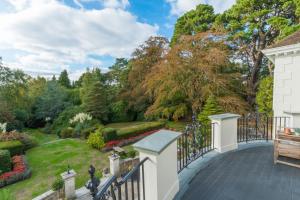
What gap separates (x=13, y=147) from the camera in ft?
31.5

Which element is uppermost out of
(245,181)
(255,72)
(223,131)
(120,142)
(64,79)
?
(64,79)

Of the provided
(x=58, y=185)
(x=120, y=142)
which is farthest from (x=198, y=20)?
(x=58, y=185)

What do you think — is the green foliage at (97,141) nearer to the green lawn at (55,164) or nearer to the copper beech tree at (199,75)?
the green lawn at (55,164)

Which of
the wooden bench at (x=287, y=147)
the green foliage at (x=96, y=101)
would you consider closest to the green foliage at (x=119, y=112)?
the green foliage at (x=96, y=101)

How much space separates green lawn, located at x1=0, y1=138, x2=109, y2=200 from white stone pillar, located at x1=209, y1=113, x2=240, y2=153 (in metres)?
5.01

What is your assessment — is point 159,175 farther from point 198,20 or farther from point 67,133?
point 198,20

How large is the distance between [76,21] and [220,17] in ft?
38.6

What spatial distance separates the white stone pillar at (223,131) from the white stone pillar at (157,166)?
86.3 inches

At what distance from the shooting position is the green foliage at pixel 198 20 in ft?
48.9

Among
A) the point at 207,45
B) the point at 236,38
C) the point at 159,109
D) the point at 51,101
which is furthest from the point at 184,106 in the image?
the point at 51,101

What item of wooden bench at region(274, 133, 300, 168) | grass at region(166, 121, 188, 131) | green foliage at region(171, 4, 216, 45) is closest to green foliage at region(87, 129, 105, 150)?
grass at region(166, 121, 188, 131)

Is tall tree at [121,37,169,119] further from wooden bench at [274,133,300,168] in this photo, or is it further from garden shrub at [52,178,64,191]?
wooden bench at [274,133,300,168]

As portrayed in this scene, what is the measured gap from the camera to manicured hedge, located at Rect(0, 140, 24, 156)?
30.9ft

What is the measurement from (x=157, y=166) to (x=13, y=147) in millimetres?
10806
